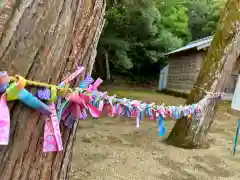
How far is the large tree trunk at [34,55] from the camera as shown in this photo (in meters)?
0.92

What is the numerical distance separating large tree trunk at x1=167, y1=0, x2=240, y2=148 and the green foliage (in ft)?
21.2

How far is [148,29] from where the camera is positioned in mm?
15867

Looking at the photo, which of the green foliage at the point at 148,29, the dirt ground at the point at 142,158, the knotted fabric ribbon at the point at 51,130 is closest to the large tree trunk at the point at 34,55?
the knotted fabric ribbon at the point at 51,130

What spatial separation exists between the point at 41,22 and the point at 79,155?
353 centimetres

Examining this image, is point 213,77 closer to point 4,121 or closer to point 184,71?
point 4,121

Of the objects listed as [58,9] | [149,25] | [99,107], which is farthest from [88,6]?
[149,25]

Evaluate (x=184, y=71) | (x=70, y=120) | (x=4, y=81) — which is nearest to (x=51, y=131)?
(x=70, y=120)

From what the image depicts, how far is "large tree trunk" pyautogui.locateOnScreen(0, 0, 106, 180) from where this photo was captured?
0.92m

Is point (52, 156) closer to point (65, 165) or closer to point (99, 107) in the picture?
point (65, 165)

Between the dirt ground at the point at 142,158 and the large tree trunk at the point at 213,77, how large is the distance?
0.24 meters

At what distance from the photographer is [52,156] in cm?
106

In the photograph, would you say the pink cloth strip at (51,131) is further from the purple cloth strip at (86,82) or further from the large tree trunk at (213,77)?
the large tree trunk at (213,77)

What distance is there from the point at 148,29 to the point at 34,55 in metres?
15.4

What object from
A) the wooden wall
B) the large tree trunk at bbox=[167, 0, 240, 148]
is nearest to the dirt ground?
the large tree trunk at bbox=[167, 0, 240, 148]
